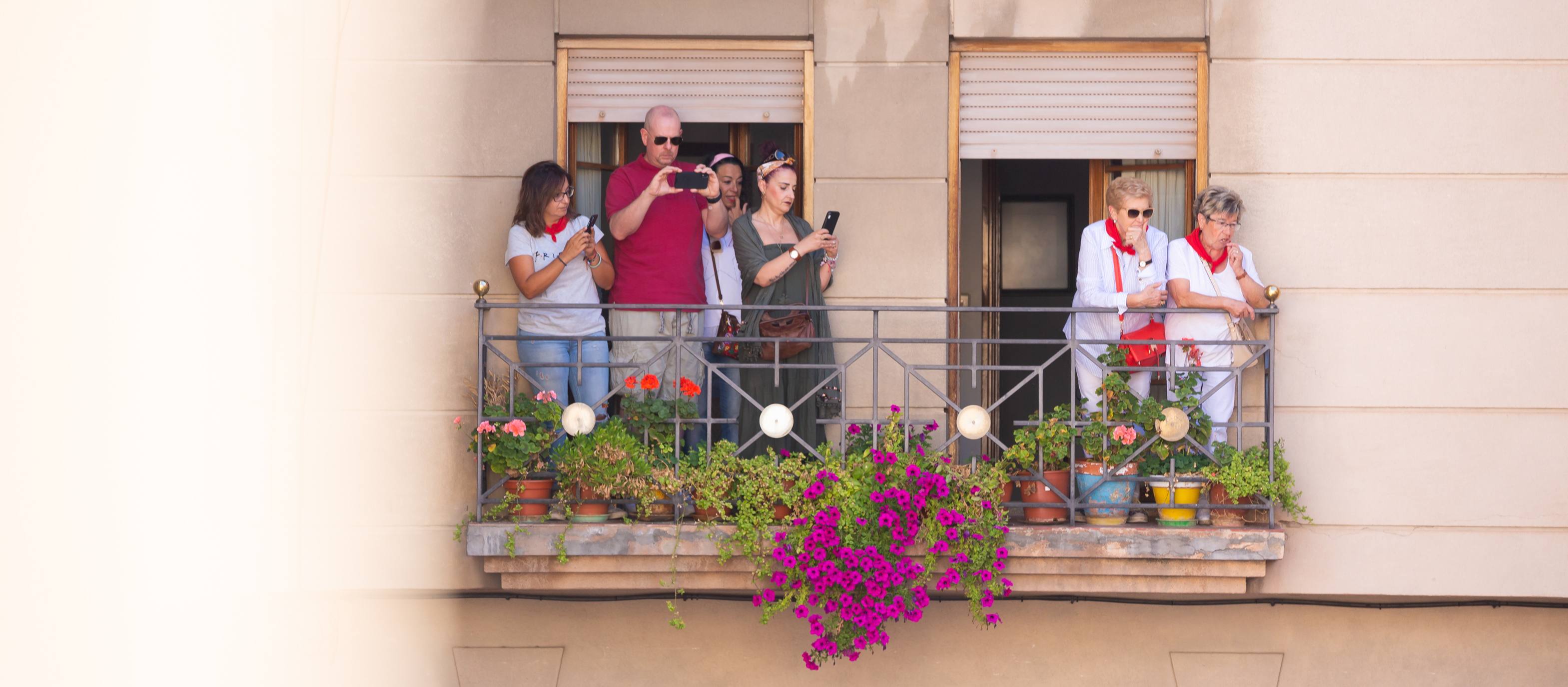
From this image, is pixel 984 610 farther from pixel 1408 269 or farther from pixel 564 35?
pixel 564 35

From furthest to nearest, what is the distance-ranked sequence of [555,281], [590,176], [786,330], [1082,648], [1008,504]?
[590,176] → [1082,648] → [555,281] → [786,330] → [1008,504]

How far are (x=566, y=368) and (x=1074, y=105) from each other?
275 centimetres

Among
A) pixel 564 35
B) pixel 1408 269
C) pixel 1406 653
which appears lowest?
pixel 1406 653

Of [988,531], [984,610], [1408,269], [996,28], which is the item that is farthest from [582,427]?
[1408,269]

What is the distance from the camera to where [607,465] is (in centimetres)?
543

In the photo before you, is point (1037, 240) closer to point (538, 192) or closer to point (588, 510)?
point (538, 192)

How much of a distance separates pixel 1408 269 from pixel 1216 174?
3.27ft

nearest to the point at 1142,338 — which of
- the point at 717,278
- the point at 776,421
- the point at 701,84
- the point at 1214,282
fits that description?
the point at 1214,282

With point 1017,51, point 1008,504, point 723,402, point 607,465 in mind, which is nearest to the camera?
point 607,465

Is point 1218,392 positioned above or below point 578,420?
above

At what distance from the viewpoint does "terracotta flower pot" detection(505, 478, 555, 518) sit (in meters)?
5.66

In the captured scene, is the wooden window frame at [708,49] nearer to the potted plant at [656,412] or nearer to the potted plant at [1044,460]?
the potted plant at [656,412]

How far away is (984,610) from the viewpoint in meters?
6.15

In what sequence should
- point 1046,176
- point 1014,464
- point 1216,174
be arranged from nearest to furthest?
1. point 1014,464
2. point 1216,174
3. point 1046,176
